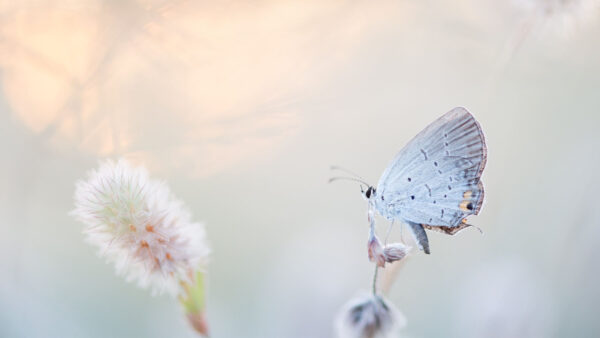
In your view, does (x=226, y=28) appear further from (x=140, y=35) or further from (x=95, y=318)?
(x=95, y=318)

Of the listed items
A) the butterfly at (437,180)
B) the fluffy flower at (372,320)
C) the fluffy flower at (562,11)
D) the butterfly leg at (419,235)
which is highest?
the fluffy flower at (562,11)

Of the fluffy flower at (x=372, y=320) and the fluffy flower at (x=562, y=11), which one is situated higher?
the fluffy flower at (x=562, y=11)

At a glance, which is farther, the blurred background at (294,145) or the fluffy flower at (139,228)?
the blurred background at (294,145)

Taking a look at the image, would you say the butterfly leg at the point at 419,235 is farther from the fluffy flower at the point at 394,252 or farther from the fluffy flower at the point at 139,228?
the fluffy flower at the point at 139,228

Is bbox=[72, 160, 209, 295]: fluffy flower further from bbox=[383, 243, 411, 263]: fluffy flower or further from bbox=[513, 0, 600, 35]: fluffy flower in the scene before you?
bbox=[513, 0, 600, 35]: fluffy flower

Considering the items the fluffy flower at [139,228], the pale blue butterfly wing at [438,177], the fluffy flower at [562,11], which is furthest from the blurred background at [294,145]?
the fluffy flower at [139,228]

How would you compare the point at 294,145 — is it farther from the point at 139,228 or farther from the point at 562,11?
the point at 139,228

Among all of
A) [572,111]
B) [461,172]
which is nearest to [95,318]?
[461,172]
